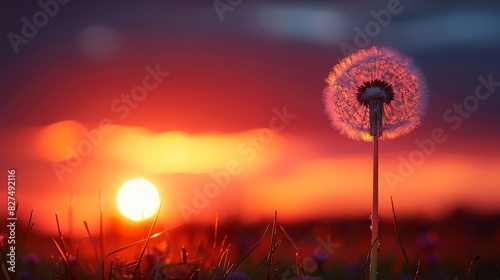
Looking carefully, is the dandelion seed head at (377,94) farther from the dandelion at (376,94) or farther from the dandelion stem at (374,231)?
the dandelion stem at (374,231)

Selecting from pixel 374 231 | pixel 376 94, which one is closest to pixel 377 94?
pixel 376 94

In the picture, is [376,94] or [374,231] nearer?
[374,231]

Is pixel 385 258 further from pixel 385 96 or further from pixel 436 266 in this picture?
pixel 385 96

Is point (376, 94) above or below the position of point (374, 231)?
above

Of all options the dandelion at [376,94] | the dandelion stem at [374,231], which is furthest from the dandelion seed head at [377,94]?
the dandelion stem at [374,231]

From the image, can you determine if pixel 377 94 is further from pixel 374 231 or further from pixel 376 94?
pixel 374 231

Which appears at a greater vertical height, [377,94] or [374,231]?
[377,94]

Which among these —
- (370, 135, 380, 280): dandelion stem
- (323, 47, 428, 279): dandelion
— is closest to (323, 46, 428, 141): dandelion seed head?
(323, 47, 428, 279): dandelion
